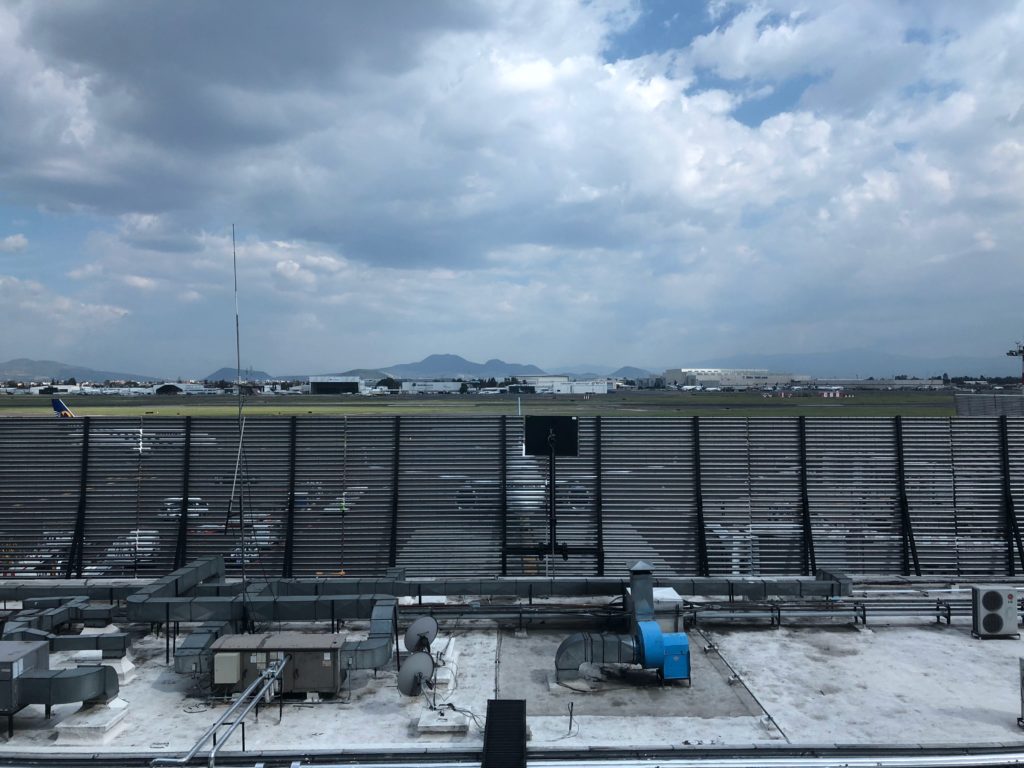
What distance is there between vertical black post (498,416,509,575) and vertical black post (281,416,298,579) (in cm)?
589

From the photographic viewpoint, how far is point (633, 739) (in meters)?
9.17

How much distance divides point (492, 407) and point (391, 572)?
4606 cm

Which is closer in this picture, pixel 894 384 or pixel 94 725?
pixel 94 725

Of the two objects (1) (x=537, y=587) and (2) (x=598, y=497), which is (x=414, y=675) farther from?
(2) (x=598, y=497)

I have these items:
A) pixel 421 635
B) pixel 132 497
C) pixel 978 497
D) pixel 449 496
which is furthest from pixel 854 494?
pixel 132 497

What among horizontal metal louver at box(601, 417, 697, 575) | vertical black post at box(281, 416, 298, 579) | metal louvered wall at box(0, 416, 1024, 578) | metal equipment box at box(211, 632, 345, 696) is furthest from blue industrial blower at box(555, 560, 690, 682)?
vertical black post at box(281, 416, 298, 579)

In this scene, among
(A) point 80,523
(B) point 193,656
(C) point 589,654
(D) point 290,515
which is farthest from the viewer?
(D) point 290,515

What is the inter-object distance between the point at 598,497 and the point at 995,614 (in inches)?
363

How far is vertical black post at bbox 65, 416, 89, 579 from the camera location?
17328 mm

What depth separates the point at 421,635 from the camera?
12.0 m

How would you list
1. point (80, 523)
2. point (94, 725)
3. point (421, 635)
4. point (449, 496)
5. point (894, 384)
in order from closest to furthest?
A: point (94, 725)
point (421, 635)
point (80, 523)
point (449, 496)
point (894, 384)

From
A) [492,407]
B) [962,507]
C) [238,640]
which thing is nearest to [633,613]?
[238,640]

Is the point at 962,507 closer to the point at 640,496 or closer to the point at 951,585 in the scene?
the point at 951,585

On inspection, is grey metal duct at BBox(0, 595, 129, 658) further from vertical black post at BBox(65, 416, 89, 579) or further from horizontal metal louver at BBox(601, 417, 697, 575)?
horizontal metal louver at BBox(601, 417, 697, 575)
